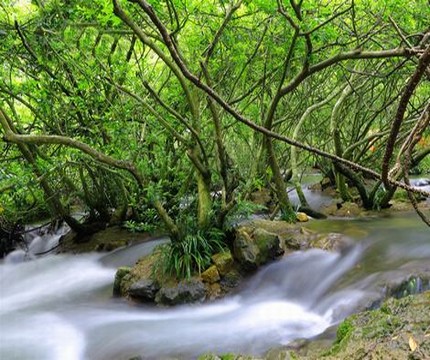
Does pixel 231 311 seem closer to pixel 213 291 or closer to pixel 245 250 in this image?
pixel 213 291

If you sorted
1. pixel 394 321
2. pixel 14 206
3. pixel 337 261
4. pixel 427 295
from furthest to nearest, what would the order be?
pixel 14 206 → pixel 337 261 → pixel 427 295 → pixel 394 321

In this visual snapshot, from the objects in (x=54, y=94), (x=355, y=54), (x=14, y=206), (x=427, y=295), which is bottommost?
(x=427, y=295)

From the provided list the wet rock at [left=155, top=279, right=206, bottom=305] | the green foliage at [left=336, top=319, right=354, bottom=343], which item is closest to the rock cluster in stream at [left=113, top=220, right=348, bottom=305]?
the wet rock at [left=155, top=279, right=206, bottom=305]

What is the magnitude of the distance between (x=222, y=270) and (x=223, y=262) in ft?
0.42

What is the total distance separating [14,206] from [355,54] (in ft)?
28.0

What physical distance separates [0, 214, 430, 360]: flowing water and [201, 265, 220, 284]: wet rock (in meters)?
0.38

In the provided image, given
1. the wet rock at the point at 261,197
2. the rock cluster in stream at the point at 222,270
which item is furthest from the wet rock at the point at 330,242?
the wet rock at the point at 261,197

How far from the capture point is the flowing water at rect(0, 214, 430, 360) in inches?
204

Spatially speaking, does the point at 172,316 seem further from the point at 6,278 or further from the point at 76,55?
the point at 6,278

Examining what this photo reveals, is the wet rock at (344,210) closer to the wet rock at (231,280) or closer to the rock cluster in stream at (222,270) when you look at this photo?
the rock cluster in stream at (222,270)

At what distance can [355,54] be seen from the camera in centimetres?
512

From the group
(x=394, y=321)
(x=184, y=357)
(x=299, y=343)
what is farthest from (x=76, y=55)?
(x=394, y=321)

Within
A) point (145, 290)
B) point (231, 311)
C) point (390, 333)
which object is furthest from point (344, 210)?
point (390, 333)

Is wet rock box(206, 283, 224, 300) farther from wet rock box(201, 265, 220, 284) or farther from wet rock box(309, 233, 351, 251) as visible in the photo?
wet rock box(309, 233, 351, 251)
